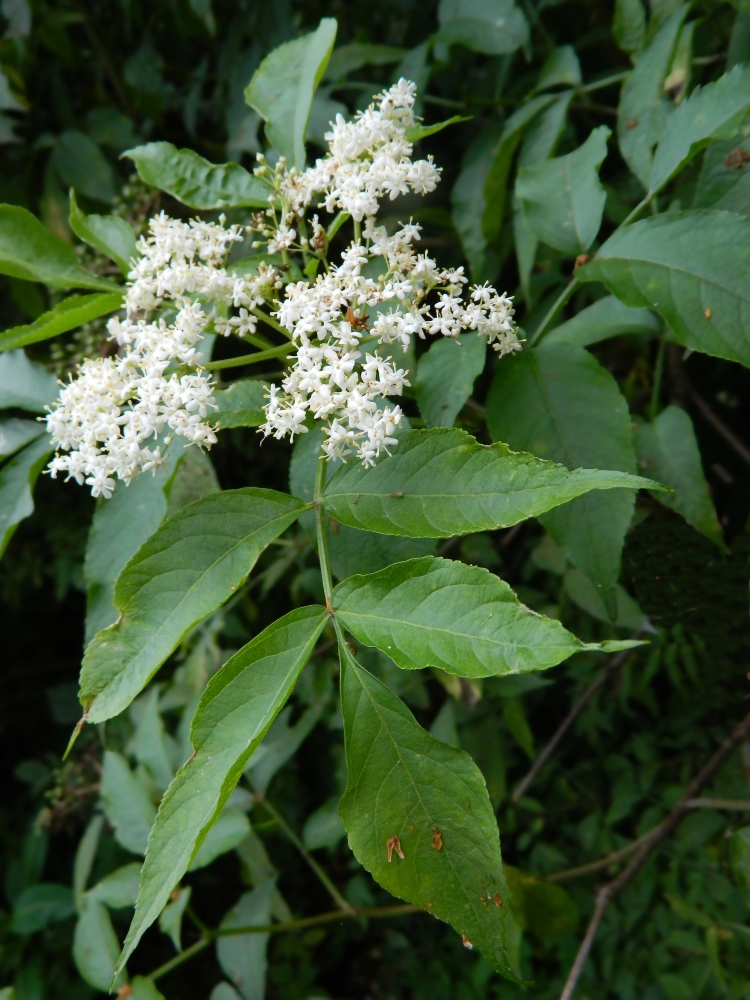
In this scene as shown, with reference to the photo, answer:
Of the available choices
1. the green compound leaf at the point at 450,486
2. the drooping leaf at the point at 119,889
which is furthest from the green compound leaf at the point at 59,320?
the drooping leaf at the point at 119,889

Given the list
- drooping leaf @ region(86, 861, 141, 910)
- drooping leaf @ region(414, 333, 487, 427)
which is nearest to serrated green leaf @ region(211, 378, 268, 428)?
drooping leaf @ region(414, 333, 487, 427)

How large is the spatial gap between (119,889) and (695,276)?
4.53 ft

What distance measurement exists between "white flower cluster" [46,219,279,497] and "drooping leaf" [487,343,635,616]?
321 millimetres

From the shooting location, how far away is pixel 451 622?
0.71 metres

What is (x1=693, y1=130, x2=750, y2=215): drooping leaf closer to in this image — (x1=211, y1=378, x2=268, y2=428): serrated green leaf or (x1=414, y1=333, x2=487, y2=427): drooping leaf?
(x1=414, y1=333, x2=487, y2=427): drooping leaf

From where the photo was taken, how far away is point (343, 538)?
938 mm

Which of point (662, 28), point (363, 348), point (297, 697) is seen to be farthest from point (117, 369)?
point (297, 697)

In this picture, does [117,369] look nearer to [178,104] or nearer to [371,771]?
[371,771]

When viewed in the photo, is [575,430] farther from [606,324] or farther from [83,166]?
[83,166]

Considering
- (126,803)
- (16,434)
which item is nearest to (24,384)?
(16,434)

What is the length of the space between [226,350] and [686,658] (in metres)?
1.39

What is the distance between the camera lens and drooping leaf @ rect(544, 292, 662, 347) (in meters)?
1.17

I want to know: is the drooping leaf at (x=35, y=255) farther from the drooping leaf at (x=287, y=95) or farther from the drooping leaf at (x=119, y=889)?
the drooping leaf at (x=119, y=889)

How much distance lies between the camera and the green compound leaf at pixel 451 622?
644mm
